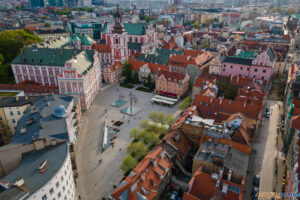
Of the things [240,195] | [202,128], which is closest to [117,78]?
[202,128]

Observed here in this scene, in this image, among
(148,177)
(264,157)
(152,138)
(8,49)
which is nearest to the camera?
(148,177)

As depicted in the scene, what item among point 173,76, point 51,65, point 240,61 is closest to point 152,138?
point 173,76

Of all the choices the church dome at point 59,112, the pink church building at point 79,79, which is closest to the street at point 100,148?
the pink church building at point 79,79

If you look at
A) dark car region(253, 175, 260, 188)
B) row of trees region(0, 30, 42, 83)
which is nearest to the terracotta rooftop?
dark car region(253, 175, 260, 188)

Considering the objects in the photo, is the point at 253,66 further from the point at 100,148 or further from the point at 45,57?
the point at 45,57

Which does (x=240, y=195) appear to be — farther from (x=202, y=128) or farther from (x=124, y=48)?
(x=124, y=48)

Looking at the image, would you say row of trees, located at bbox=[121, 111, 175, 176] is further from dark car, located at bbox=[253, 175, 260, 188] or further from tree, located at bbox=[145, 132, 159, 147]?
dark car, located at bbox=[253, 175, 260, 188]
